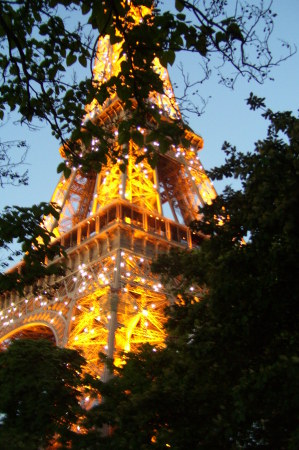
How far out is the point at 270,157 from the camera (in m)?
8.76

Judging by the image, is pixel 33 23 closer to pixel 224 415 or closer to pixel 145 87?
pixel 145 87

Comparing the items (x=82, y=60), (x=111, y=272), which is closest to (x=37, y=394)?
(x=111, y=272)

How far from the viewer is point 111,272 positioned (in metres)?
22.2

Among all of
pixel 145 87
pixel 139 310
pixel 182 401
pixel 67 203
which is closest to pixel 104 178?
pixel 67 203

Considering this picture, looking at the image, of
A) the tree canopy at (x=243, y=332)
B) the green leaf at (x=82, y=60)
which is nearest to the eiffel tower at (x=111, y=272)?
the tree canopy at (x=243, y=332)

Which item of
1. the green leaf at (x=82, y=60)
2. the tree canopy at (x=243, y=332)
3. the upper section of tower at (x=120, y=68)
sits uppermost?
the upper section of tower at (x=120, y=68)

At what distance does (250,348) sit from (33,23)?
6.51 m

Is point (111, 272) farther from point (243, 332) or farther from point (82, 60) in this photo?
point (82, 60)

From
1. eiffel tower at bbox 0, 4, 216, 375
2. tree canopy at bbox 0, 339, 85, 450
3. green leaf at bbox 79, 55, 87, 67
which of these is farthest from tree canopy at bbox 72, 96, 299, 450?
eiffel tower at bbox 0, 4, 216, 375

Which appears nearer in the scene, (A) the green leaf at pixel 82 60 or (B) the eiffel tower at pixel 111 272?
(A) the green leaf at pixel 82 60

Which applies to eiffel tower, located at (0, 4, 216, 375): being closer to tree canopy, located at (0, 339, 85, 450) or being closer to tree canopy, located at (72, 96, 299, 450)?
tree canopy, located at (0, 339, 85, 450)

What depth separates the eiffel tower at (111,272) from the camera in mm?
20562

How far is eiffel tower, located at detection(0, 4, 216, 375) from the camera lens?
2056 centimetres

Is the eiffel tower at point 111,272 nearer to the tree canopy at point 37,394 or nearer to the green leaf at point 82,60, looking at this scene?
the tree canopy at point 37,394
